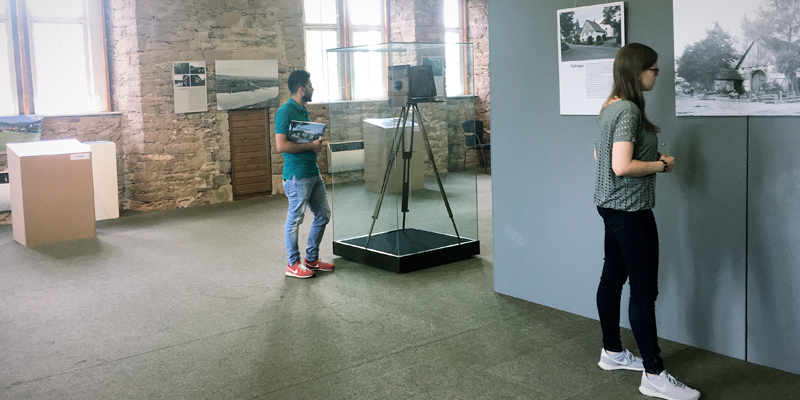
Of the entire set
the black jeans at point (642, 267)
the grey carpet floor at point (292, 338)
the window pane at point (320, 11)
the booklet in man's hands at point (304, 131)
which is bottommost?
the grey carpet floor at point (292, 338)

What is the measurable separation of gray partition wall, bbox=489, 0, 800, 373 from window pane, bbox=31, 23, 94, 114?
616cm

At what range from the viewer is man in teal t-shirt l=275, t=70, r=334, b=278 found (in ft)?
16.3

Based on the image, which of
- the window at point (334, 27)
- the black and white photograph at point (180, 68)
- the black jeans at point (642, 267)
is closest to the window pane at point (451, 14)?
the window at point (334, 27)

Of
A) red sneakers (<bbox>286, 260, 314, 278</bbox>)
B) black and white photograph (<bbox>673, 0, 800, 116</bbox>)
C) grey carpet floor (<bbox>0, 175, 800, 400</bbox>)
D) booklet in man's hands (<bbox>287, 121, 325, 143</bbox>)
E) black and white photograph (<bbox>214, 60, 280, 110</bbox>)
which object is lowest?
grey carpet floor (<bbox>0, 175, 800, 400</bbox>)

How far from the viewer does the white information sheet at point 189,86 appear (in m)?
8.84

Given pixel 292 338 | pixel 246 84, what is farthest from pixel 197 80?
pixel 292 338

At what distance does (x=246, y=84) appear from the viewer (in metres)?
9.44

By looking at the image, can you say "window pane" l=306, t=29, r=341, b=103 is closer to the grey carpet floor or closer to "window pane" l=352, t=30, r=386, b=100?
Result: the grey carpet floor

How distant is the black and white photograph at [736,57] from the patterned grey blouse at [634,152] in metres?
0.54

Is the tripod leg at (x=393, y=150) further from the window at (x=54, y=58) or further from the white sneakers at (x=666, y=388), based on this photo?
the window at (x=54, y=58)

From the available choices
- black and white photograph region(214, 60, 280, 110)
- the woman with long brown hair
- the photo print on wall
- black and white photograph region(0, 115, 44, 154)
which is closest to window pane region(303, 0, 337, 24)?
black and white photograph region(214, 60, 280, 110)

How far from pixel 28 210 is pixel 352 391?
16.0 ft

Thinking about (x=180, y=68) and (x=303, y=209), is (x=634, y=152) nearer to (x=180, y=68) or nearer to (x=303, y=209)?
(x=303, y=209)

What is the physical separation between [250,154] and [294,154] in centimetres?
480
